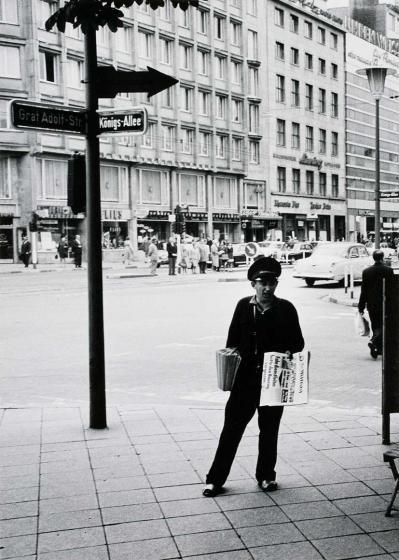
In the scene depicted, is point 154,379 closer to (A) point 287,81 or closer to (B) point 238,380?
(B) point 238,380

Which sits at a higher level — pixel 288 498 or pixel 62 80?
pixel 62 80

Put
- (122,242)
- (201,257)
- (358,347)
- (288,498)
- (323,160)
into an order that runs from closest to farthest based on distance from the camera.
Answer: (288,498) < (358,347) < (201,257) < (122,242) < (323,160)

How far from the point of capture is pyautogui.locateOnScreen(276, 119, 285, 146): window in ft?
223

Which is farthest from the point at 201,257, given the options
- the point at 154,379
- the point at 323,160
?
the point at 323,160

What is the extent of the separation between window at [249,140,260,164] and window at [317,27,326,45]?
53.8ft

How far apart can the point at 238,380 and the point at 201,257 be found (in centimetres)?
3348

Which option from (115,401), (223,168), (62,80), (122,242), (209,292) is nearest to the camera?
(115,401)

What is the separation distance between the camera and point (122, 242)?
169ft

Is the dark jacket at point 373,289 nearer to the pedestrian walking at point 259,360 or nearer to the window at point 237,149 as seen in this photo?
the pedestrian walking at point 259,360

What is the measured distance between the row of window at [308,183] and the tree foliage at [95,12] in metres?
63.0

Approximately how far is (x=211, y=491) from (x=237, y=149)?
58.9m

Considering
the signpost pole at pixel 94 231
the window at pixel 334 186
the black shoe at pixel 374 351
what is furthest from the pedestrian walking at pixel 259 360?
the window at pixel 334 186

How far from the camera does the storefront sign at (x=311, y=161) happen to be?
235 ft

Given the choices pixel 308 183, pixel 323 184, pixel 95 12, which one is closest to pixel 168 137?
pixel 308 183
